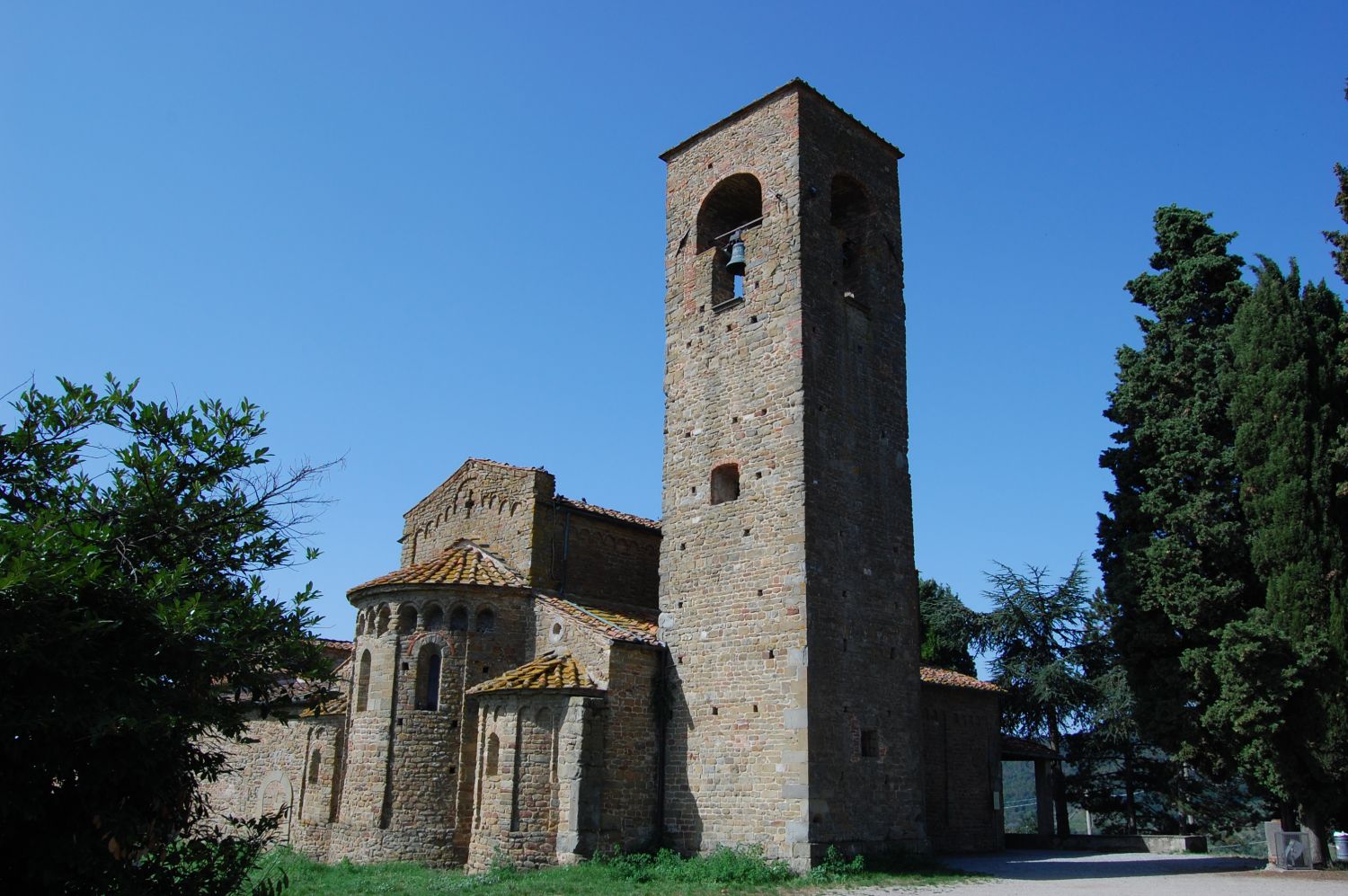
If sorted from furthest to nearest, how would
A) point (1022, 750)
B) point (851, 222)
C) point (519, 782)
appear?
point (1022, 750)
point (851, 222)
point (519, 782)

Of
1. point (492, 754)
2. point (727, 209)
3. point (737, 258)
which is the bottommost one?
point (492, 754)

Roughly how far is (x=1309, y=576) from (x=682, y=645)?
1136 cm

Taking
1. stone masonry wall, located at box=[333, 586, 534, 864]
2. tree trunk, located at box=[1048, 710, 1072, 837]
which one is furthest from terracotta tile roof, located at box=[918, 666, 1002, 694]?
stone masonry wall, located at box=[333, 586, 534, 864]

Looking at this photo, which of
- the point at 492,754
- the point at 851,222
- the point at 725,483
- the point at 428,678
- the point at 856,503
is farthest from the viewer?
the point at 851,222

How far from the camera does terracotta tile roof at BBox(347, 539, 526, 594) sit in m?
19.8

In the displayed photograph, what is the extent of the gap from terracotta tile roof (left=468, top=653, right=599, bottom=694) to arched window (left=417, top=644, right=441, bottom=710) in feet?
2.89

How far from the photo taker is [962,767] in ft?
78.4

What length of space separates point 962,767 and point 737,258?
1348 centimetres

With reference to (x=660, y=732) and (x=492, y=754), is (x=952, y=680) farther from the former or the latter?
(x=492, y=754)

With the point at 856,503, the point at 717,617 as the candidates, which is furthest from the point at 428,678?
the point at 856,503

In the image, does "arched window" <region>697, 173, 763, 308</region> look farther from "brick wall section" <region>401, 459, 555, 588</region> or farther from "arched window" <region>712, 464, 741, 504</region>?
"brick wall section" <region>401, 459, 555, 588</region>

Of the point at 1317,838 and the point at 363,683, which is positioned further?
the point at 363,683

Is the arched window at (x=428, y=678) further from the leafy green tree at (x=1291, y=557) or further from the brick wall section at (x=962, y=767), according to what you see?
the leafy green tree at (x=1291, y=557)

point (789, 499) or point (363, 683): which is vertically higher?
point (789, 499)
